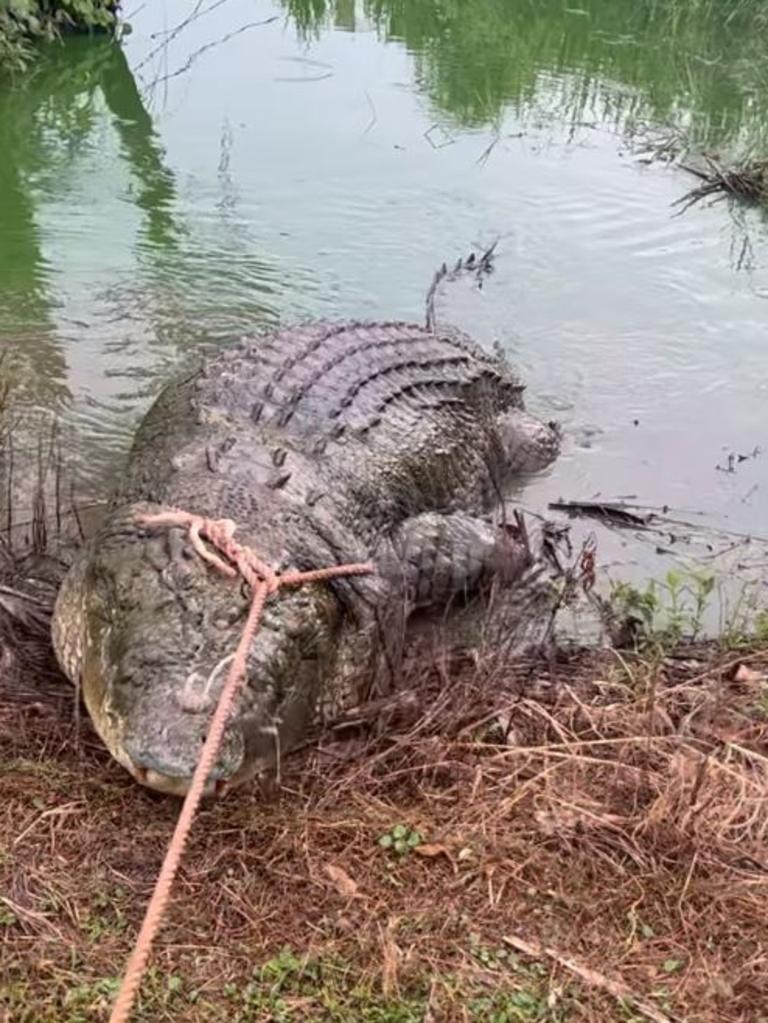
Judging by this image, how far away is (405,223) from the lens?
8086 mm

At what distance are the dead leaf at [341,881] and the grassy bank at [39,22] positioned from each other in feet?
30.1

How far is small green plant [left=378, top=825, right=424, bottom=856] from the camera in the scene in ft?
8.84

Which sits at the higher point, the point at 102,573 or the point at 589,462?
the point at 102,573

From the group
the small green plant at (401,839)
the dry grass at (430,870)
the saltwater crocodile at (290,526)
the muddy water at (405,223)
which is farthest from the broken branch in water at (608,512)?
the small green plant at (401,839)

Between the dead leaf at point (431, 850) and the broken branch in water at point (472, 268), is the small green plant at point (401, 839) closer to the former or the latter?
the dead leaf at point (431, 850)

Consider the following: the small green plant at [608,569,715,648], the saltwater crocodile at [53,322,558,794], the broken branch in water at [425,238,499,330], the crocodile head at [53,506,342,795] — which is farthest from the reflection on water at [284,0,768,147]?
the crocodile head at [53,506,342,795]

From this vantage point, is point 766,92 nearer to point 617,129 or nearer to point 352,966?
point 617,129

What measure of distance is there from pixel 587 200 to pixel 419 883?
7083 millimetres

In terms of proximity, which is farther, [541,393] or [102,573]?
[541,393]

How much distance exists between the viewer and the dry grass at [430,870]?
2.32 metres

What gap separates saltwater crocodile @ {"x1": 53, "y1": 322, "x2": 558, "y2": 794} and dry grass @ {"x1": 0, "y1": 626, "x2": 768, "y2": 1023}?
20 cm

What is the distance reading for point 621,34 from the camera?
43.7 feet

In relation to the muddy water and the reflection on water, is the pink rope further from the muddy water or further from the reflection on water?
the reflection on water

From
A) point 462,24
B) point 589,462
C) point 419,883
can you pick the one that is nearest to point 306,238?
point 589,462
